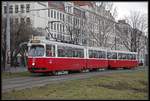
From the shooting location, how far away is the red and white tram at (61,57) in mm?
30891

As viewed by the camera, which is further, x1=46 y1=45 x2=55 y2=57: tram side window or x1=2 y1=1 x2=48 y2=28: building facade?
x1=2 y1=1 x2=48 y2=28: building facade

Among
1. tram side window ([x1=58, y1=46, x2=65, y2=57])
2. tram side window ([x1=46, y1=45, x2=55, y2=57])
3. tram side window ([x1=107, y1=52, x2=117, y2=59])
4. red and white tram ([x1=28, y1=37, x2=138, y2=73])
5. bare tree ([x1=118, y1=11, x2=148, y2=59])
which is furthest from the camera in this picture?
bare tree ([x1=118, y1=11, x2=148, y2=59])

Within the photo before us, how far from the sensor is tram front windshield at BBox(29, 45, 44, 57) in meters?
30.9

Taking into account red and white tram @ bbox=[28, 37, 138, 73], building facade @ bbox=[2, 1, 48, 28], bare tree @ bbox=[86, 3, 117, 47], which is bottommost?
red and white tram @ bbox=[28, 37, 138, 73]

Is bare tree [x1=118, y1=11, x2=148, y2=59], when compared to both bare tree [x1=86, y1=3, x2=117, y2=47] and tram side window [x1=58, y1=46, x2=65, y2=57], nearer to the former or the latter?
bare tree [x1=86, y1=3, x2=117, y2=47]

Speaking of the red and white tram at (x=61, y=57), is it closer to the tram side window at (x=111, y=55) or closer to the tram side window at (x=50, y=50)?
the tram side window at (x=50, y=50)

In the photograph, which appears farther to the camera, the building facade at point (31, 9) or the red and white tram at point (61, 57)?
the building facade at point (31, 9)

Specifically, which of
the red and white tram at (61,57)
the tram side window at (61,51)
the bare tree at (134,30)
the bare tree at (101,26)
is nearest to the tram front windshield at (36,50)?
the red and white tram at (61,57)

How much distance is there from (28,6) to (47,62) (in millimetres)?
61717

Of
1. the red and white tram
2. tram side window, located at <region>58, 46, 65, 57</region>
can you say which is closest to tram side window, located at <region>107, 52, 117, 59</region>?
the red and white tram

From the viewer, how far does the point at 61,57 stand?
33.1 meters

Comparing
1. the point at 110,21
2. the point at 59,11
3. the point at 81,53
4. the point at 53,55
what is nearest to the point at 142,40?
the point at 59,11

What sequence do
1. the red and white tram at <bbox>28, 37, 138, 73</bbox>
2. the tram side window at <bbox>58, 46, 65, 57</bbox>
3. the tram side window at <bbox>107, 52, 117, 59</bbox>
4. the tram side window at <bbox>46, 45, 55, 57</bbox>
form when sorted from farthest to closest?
the tram side window at <bbox>107, 52, 117, 59</bbox>, the tram side window at <bbox>58, 46, 65, 57</bbox>, the tram side window at <bbox>46, 45, 55, 57</bbox>, the red and white tram at <bbox>28, 37, 138, 73</bbox>

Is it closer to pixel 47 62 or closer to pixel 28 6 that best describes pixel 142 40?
pixel 28 6
